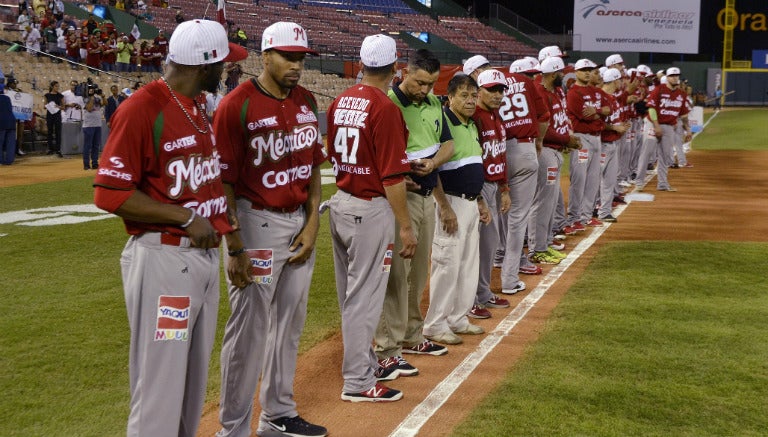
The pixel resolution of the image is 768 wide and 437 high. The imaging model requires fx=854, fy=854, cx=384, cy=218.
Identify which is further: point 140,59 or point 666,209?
point 140,59

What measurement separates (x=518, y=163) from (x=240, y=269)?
5.41m

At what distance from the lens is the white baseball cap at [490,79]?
26.1 ft

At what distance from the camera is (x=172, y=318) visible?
3678 millimetres

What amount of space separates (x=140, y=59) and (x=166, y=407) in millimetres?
27980

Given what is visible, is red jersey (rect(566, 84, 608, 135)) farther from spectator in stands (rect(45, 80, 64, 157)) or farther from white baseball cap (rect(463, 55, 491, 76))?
spectator in stands (rect(45, 80, 64, 157))

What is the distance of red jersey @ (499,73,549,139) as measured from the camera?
934 cm

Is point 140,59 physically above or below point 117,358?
above

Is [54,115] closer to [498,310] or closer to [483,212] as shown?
[498,310]

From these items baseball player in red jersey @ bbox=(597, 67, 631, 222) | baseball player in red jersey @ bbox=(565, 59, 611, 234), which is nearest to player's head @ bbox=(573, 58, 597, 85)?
baseball player in red jersey @ bbox=(565, 59, 611, 234)

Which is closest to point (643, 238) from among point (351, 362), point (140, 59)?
point (351, 362)

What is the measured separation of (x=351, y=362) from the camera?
5.60 m

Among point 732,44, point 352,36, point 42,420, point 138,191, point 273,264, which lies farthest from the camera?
point 732,44

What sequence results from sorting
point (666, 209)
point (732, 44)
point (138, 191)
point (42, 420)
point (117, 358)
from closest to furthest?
1. point (138, 191)
2. point (42, 420)
3. point (117, 358)
4. point (666, 209)
5. point (732, 44)

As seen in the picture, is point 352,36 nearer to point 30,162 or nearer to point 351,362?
point 30,162
